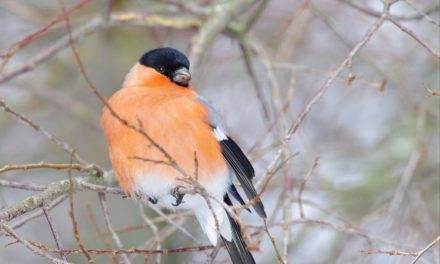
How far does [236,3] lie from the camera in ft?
13.4

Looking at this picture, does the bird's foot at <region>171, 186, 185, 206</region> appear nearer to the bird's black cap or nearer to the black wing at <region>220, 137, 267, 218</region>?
the black wing at <region>220, 137, 267, 218</region>

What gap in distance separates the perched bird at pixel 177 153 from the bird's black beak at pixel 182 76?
2.9 inches

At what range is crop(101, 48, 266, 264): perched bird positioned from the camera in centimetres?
310

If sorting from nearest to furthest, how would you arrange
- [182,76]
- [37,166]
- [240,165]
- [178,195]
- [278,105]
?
1. [37,166]
2. [178,195]
3. [240,165]
4. [182,76]
5. [278,105]

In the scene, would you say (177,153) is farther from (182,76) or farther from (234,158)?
(182,76)

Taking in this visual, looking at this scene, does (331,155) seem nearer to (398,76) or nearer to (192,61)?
(398,76)

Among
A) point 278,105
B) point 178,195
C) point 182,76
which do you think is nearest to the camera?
point 178,195

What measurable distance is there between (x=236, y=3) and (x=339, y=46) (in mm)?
1906

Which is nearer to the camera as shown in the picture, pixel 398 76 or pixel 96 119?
pixel 398 76

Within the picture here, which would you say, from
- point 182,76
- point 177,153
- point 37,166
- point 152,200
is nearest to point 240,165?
point 177,153

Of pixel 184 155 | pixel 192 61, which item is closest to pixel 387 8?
pixel 184 155

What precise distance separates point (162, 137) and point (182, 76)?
0.48 meters

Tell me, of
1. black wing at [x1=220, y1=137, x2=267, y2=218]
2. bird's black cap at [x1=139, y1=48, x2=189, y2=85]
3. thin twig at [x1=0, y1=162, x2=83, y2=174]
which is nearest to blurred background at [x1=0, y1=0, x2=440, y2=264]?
black wing at [x1=220, y1=137, x2=267, y2=218]

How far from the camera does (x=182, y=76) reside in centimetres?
348
